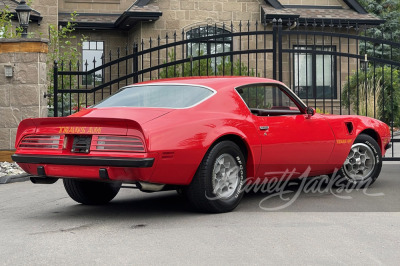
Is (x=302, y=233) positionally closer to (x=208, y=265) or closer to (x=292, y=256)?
(x=292, y=256)

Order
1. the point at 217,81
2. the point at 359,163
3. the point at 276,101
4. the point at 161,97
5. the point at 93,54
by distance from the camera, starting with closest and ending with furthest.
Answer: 1. the point at 161,97
2. the point at 217,81
3. the point at 359,163
4. the point at 276,101
5. the point at 93,54

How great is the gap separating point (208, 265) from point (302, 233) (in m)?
1.39

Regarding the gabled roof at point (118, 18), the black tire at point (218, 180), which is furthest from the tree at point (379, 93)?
the black tire at point (218, 180)

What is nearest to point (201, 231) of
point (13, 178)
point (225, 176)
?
point (225, 176)

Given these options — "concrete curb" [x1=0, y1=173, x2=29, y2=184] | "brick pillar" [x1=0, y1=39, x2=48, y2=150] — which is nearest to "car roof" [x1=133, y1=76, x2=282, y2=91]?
"concrete curb" [x1=0, y1=173, x2=29, y2=184]

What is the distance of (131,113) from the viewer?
682 cm

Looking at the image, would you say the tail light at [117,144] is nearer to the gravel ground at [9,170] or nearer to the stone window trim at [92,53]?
the gravel ground at [9,170]

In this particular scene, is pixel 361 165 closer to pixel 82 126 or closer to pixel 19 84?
pixel 82 126

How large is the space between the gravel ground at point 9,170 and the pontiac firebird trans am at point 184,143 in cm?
379

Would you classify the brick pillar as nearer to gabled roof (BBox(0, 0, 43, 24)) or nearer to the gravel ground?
the gravel ground

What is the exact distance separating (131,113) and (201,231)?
1.50 metres

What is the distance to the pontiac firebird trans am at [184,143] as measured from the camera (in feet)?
20.9

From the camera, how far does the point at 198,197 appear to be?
6676mm

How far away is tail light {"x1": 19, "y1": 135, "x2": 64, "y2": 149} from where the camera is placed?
21.9 feet
